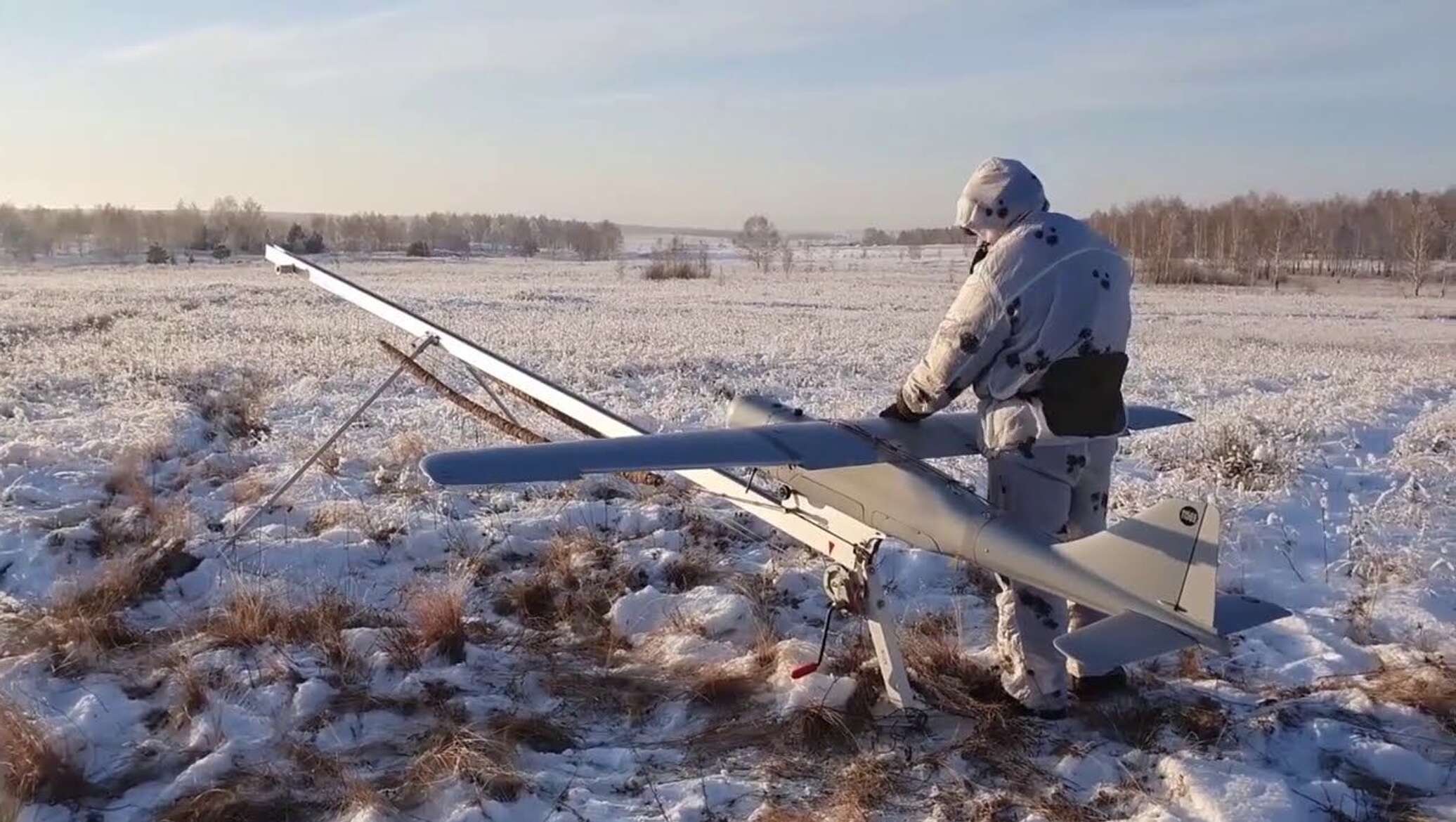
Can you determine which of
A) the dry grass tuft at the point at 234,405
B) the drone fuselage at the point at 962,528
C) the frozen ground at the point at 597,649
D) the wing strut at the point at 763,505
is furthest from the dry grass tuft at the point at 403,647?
the dry grass tuft at the point at 234,405

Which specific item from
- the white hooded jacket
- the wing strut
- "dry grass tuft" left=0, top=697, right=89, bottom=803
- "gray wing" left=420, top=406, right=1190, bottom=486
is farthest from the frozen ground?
the white hooded jacket

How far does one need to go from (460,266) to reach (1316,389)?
202ft

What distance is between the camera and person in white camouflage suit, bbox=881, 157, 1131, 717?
4.18 m

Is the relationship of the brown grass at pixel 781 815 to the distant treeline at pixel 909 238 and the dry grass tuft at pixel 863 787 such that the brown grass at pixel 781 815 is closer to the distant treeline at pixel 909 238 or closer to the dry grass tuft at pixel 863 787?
the dry grass tuft at pixel 863 787

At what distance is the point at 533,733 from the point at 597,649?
101 centimetres

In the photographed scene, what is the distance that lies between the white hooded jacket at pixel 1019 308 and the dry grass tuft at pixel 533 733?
83.0 inches

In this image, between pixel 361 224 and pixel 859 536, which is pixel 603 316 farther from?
pixel 361 224

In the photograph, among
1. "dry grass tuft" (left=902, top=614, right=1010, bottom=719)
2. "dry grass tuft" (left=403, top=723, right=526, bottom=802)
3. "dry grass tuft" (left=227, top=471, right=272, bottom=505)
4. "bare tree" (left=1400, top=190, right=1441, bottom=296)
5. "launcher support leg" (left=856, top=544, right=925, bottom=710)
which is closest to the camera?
"dry grass tuft" (left=403, top=723, right=526, bottom=802)

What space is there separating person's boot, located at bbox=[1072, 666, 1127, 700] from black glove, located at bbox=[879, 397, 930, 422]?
144 centimetres

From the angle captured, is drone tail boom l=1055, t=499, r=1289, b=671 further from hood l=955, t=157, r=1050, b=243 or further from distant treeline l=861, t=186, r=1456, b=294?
distant treeline l=861, t=186, r=1456, b=294

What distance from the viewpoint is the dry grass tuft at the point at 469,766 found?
4027 mm

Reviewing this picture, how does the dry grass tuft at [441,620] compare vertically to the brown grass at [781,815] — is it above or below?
above

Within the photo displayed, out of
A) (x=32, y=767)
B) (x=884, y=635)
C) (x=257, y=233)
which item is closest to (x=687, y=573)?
(x=884, y=635)

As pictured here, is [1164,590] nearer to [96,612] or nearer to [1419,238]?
[96,612]
